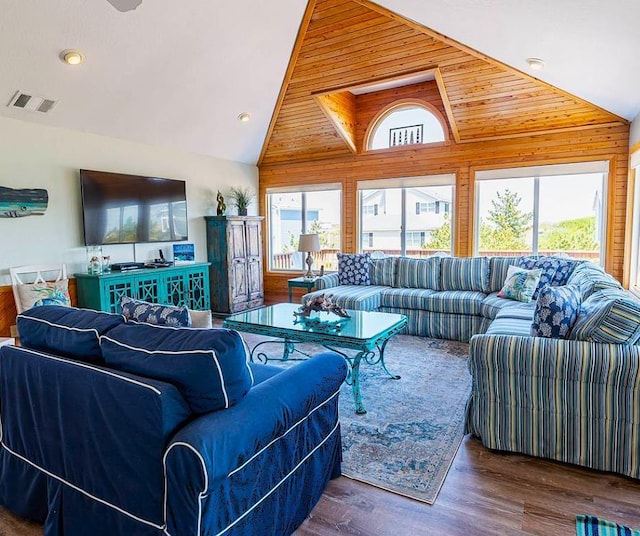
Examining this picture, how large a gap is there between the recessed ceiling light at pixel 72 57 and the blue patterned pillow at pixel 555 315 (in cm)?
436

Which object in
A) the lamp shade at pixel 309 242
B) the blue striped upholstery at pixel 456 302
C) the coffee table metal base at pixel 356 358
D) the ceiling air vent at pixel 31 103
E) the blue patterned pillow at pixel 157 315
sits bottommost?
the coffee table metal base at pixel 356 358

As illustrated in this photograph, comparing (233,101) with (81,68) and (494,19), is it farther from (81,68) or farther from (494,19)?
(494,19)

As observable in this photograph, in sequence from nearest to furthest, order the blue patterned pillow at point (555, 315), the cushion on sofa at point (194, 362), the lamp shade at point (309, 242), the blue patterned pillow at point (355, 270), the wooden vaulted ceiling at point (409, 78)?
the cushion on sofa at point (194, 362)
the blue patterned pillow at point (555, 315)
the wooden vaulted ceiling at point (409, 78)
the blue patterned pillow at point (355, 270)
the lamp shade at point (309, 242)

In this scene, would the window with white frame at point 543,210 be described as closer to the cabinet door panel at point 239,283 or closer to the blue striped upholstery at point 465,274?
the blue striped upholstery at point 465,274

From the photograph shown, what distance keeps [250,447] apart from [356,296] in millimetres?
3646

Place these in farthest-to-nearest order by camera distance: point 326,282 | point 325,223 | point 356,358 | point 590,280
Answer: point 325,223, point 326,282, point 590,280, point 356,358

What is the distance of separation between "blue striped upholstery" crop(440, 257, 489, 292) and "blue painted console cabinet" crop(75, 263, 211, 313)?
335 centimetres

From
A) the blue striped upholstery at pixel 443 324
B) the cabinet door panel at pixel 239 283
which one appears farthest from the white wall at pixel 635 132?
the cabinet door panel at pixel 239 283

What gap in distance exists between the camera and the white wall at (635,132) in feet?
15.3

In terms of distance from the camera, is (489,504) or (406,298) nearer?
(489,504)

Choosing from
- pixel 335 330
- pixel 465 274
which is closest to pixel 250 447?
pixel 335 330

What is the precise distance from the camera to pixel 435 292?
530 cm

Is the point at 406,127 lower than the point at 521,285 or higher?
higher

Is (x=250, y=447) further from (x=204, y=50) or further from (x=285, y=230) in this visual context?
(x=285, y=230)
